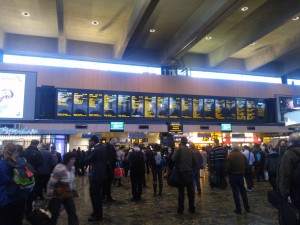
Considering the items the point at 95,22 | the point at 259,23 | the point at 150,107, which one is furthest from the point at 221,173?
the point at 95,22

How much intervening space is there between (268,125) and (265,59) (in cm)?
475

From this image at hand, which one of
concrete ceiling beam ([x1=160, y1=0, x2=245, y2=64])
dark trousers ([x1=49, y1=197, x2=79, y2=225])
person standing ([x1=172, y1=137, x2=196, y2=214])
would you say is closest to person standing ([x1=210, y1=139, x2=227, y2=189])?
person standing ([x1=172, y1=137, x2=196, y2=214])

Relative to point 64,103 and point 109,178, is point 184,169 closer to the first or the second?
point 109,178

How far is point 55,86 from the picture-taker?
14234 millimetres

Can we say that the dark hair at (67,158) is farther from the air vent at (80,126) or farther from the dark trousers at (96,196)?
the air vent at (80,126)

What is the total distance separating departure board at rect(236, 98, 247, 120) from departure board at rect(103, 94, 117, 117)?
788 centimetres

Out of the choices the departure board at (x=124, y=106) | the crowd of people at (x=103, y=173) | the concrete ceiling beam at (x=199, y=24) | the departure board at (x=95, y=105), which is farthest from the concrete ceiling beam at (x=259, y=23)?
the departure board at (x=95, y=105)

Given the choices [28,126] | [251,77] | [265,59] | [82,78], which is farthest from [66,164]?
[251,77]

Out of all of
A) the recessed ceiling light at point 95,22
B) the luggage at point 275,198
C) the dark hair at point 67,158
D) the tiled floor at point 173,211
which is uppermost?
the recessed ceiling light at point 95,22

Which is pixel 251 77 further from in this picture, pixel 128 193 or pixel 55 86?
pixel 128 193

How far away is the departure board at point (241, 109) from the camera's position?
55.7 ft

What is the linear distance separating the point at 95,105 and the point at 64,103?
1.60 metres

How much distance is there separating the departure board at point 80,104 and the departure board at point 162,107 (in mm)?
4115

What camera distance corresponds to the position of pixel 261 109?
17641mm
